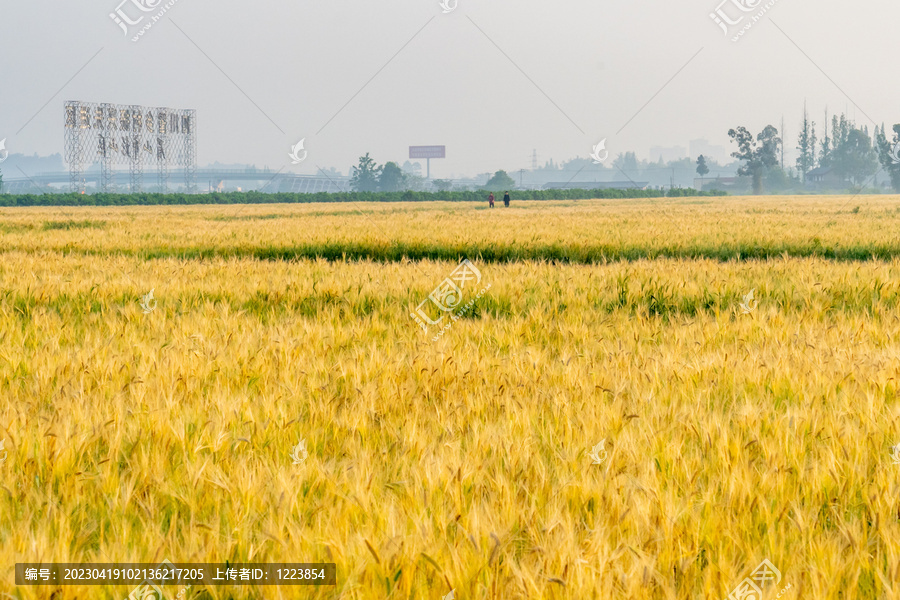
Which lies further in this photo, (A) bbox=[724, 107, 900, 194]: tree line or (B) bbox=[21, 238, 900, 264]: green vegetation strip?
(A) bbox=[724, 107, 900, 194]: tree line

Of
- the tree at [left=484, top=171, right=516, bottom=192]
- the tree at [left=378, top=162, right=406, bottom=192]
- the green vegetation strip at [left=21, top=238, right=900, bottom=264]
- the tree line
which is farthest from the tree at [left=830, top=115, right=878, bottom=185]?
the green vegetation strip at [left=21, top=238, right=900, bottom=264]

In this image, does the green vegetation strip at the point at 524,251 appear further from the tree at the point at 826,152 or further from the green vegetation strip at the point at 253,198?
the tree at the point at 826,152

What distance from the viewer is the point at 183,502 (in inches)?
83.7

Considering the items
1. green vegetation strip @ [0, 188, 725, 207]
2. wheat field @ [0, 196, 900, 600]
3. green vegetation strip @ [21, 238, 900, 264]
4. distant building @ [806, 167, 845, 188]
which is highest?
distant building @ [806, 167, 845, 188]

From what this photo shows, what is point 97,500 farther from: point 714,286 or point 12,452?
point 714,286

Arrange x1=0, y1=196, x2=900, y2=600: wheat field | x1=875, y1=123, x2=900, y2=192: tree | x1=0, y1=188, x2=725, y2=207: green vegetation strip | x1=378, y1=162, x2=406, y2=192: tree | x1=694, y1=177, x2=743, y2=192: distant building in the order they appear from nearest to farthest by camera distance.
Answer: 1. x1=0, y1=196, x2=900, y2=600: wheat field
2. x1=0, y1=188, x2=725, y2=207: green vegetation strip
3. x1=875, y1=123, x2=900, y2=192: tree
4. x1=378, y1=162, x2=406, y2=192: tree
5. x1=694, y1=177, x2=743, y2=192: distant building

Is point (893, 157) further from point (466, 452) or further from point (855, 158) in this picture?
point (466, 452)

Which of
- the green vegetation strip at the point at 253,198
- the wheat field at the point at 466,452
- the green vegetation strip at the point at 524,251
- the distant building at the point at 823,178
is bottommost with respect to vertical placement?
the wheat field at the point at 466,452

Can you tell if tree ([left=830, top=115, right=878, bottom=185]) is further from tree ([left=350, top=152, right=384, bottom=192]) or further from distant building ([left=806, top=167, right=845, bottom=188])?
tree ([left=350, top=152, right=384, bottom=192])

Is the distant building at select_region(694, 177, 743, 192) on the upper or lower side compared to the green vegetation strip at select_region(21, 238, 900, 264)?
upper

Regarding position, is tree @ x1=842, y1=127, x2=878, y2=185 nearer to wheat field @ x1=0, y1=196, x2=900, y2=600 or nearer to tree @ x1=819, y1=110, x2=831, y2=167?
tree @ x1=819, y1=110, x2=831, y2=167

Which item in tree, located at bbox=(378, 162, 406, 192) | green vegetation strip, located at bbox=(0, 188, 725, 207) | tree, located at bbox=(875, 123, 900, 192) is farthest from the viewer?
tree, located at bbox=(378, 162, 406, 192)

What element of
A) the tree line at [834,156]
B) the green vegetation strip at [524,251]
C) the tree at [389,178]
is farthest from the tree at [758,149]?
the green vegetation strip at [524,251]

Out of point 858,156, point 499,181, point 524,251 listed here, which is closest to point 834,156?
point 858,156
